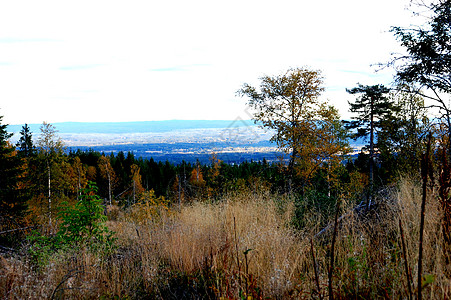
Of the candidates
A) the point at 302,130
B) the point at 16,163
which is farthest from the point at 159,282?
the point at 16,163

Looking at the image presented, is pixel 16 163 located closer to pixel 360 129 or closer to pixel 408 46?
pixel 408 46

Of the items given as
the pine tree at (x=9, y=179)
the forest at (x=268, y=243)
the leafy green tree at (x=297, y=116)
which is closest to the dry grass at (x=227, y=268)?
the forest at (x=268, y=243)

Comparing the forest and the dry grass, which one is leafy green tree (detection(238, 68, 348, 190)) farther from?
the dry grass

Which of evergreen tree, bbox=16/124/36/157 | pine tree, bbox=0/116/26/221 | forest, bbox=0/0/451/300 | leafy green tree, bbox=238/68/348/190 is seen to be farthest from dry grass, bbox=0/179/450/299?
evergreen tree, bbox=16/124/36/157

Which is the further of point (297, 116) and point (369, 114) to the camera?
point (369, 114)

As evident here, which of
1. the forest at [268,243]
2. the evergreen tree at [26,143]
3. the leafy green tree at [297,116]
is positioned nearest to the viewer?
the forest at [268,243]

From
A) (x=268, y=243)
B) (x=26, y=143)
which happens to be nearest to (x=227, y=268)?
(x=268, y=243)

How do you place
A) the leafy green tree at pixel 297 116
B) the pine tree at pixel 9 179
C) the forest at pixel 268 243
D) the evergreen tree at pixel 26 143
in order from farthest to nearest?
the evergreen tree at pixel 26 143, the pine tree at pixel 9 179, the leafy green tree at pixel 297 116, the forest at pixel 268 243

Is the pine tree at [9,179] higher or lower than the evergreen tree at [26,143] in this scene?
lower

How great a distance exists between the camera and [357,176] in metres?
27.5

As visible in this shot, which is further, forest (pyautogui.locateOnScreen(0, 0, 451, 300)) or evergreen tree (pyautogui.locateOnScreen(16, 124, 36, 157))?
evergreen tree (pyautogui.locateOnScreen(16, 124, 36, 157))

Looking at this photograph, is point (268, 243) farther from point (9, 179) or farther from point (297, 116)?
point (9, 179)

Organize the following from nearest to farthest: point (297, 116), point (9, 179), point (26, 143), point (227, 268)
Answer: point (227, 268) < point (297, 116) < point (9, 179) < point (26, 143)

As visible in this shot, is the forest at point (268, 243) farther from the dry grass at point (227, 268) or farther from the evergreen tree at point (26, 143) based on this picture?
the evergreen tree at point (26, 143)
